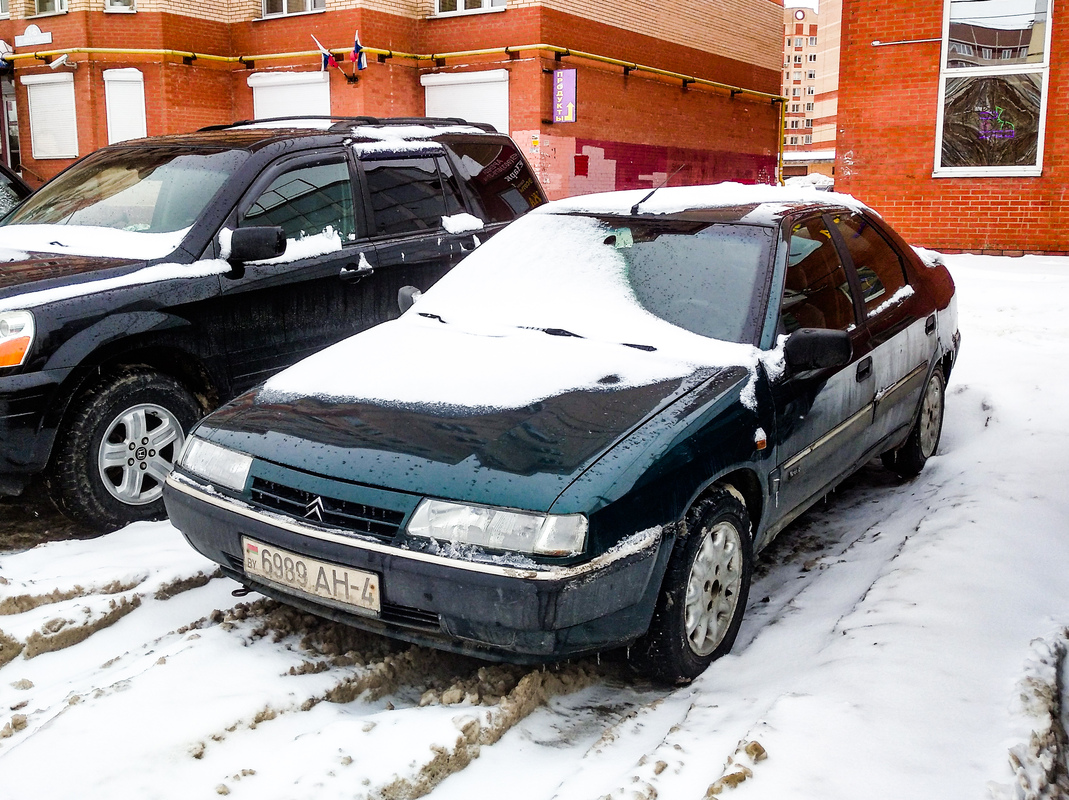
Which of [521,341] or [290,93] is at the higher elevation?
[290,93]

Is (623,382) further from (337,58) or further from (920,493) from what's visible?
(337,58)

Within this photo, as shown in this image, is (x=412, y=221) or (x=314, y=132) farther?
(x=412, y=221)

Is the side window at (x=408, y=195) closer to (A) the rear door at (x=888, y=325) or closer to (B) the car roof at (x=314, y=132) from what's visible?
(B) the car roof at (x=314, y=132)

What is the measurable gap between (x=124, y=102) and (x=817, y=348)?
22.3 m

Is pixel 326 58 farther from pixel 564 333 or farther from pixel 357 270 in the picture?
pixel 564 333

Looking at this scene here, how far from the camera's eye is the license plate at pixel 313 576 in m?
2.85

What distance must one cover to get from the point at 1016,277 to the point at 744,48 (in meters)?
20.5

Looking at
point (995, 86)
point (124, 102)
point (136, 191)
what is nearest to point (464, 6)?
point (124, 102)

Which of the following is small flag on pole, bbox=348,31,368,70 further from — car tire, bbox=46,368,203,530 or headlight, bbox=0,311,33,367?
headlight, bbox=0,311,33,367

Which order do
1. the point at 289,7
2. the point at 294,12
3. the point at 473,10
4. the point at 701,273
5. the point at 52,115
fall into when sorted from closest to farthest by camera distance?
1. the point at 701,273
2. the point at 473,10
3. the point at 294,12
4. the point at 289,7
5. the point at 52,115

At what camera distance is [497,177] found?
6.69m

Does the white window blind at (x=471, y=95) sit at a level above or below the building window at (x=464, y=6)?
below

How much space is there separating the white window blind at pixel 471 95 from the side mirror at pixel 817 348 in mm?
17601

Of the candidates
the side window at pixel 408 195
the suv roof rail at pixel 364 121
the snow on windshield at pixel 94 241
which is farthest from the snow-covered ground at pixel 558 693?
the suv roof rail at pixel 364 121
